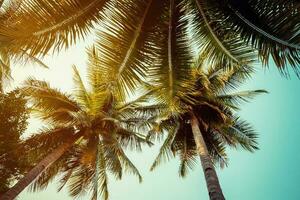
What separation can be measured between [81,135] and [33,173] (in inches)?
137

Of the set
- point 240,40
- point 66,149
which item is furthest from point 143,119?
point 240,40

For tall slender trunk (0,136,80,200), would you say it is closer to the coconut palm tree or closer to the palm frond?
the coconut palm tree

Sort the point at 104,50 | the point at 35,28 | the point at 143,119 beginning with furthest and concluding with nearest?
1. the point at 143,119
2. the point at 104,50
3. the point at 35,28

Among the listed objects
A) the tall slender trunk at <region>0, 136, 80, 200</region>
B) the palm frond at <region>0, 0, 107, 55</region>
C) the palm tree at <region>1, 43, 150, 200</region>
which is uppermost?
the palm tree at <region>1, 43, 150, 200</region>

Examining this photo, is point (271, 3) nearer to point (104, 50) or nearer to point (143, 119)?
point (104, 50)

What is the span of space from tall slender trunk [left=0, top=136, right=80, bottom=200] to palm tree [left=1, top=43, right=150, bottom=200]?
0.05 metres

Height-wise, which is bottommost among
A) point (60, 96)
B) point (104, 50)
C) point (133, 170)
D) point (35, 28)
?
point (35, 28)

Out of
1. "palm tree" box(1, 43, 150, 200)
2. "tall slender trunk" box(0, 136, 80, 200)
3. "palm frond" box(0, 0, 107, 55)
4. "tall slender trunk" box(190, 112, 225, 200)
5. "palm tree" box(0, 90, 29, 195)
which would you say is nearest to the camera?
"palm frond" box(0, 0, 107, 55)

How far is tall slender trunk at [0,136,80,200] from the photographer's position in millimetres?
10789

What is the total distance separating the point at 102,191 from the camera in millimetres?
14945

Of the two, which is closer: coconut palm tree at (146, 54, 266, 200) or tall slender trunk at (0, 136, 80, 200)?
tall slender trunk at (0, 136, 80, 200)

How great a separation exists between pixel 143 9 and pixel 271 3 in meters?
2.08

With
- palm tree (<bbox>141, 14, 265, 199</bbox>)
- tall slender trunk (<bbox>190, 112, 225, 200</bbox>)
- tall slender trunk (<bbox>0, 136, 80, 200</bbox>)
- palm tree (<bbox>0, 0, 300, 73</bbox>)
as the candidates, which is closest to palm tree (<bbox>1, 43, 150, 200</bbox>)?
tall slender trunk (<bbox>0, 136, 80, 200</bbox>)

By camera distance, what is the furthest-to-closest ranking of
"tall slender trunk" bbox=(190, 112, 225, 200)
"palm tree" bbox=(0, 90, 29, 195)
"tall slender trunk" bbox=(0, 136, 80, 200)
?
"palm tree" bbox=(0, 90, 29, 195), "tall slender trunk" bbox=(0, 136, 80, 200), "tall slender trunk" bbox=(190, 112, 225, 200)
